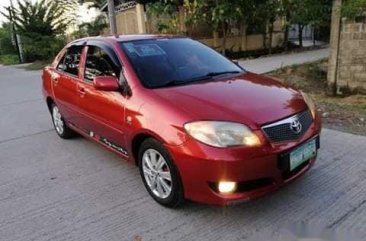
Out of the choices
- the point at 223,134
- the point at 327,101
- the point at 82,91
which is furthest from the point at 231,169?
the point at 327,101

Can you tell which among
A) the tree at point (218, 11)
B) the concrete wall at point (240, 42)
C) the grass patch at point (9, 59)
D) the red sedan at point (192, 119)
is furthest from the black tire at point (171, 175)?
the grass patch at point (9, 59)

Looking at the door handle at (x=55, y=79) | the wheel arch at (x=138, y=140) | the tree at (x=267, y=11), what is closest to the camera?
the wheel arch at (x=138, y=140)

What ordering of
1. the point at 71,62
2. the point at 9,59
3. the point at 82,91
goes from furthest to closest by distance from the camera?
1. the point at 9,59
2. the point at 71,62
3. the point at 82,91

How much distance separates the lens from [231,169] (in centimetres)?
287

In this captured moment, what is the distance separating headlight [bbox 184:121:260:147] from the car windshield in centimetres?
83

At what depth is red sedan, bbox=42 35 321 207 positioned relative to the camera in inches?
115

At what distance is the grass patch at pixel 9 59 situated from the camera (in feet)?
79.8

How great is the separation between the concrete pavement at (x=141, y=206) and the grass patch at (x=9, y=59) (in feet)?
70.5

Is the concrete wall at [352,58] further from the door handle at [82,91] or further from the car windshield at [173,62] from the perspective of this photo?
the door handle at [82,91]

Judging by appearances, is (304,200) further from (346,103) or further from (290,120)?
(346,103)

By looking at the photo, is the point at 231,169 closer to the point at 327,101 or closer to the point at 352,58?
the point at 327,101

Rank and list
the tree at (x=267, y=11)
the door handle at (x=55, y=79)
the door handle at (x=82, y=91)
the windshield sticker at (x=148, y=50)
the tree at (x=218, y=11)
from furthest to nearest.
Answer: the tree at (x=267, y=11) → the tree at (x=218, y=11) → the door handle at (x=55, y=79) → the door handle at (x=82, y=91) → the windshield sticker at (x=148, y=50)

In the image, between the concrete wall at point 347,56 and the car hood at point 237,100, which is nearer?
the car hood at point 237,100

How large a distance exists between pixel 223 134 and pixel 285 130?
21.0 inches
